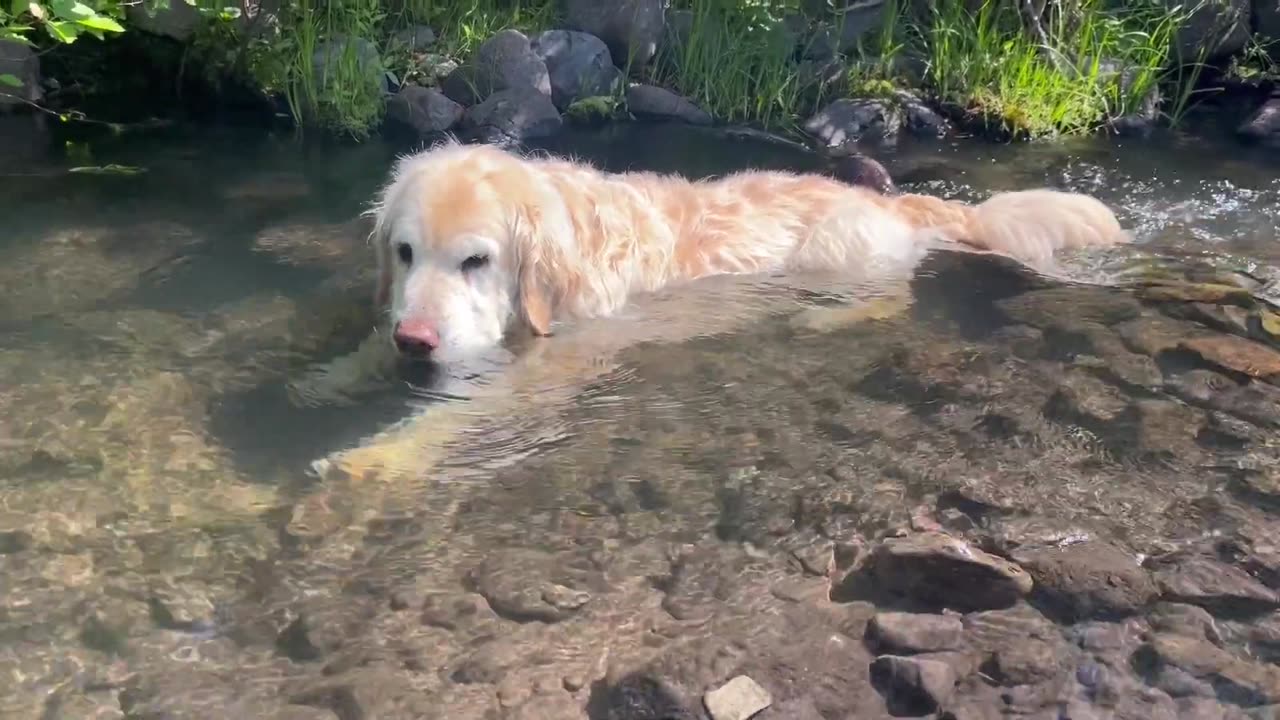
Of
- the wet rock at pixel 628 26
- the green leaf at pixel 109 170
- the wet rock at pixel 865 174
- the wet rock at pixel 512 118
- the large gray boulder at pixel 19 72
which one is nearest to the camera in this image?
the green leaf at pixel 109 170

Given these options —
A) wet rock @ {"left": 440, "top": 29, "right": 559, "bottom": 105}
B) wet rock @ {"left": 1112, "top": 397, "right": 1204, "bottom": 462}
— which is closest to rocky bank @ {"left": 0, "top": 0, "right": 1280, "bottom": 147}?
wet rock @ {"left": 440, "top": 29, "right": 559, "bottom": 105}

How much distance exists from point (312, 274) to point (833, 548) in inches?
109

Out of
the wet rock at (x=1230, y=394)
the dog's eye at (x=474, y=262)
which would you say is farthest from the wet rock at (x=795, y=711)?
the dog's eye at (x=474, y=262)

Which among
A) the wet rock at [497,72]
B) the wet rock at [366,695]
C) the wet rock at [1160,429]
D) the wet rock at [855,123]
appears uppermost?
the wet rock at [497,72]

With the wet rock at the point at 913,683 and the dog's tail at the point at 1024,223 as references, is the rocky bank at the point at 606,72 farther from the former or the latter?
the wet rock at the point at 913,683

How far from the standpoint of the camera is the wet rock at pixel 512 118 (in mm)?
6918

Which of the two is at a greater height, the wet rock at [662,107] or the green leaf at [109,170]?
the wet rock at [662,107]

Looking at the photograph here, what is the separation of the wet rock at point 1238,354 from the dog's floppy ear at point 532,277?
2253mm

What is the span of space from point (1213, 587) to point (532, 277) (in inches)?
95.4

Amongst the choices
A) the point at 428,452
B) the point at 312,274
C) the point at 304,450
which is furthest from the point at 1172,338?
the point at 312,274

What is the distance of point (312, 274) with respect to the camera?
14.8 feet

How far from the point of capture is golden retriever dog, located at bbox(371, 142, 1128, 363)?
146 inches

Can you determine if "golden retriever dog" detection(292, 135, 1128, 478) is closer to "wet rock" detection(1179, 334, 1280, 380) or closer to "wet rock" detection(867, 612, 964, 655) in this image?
"wet rock" detection(1179, 334, 1280, 380)

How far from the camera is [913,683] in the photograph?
2.11m
